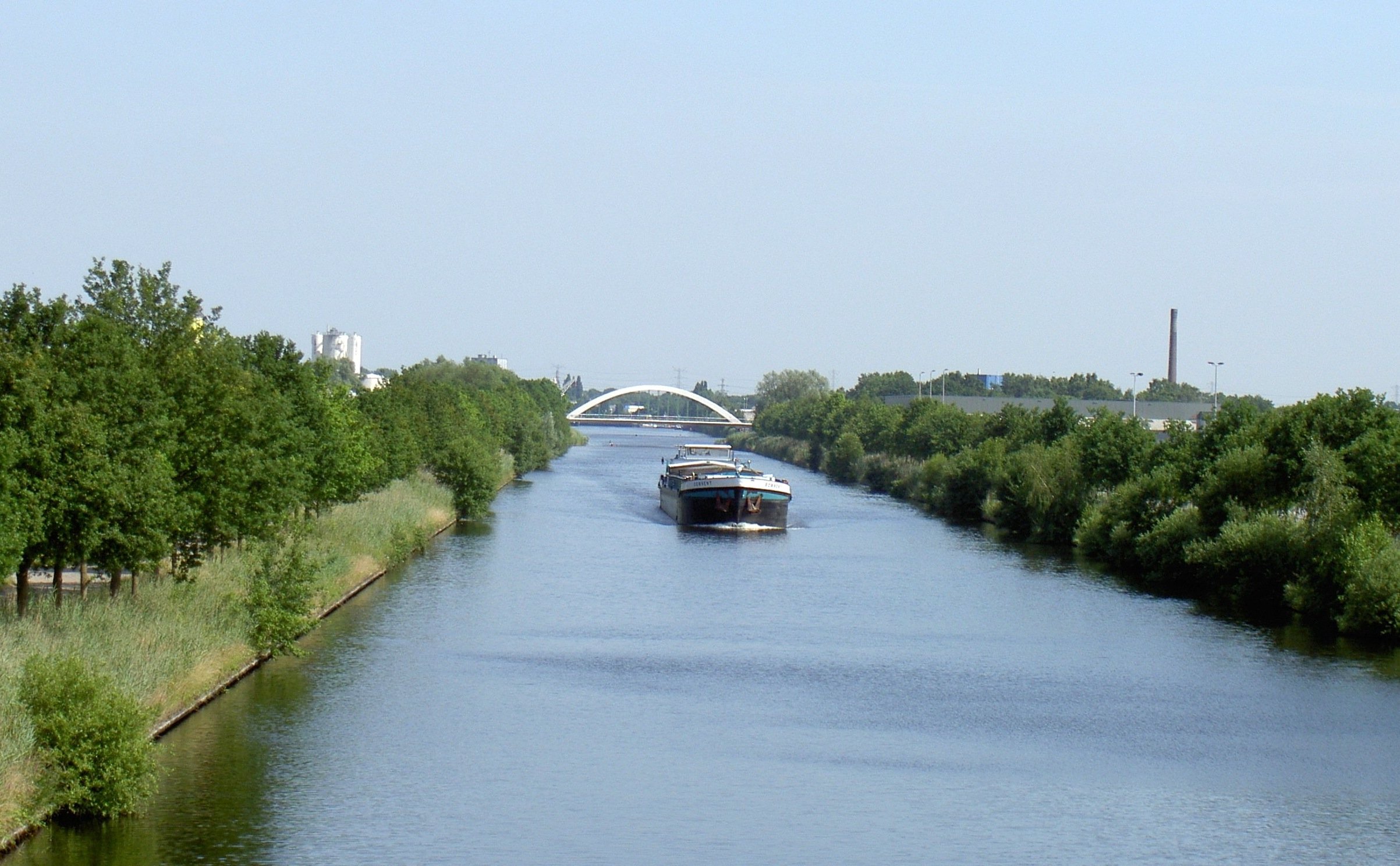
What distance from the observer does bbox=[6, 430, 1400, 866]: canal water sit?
16.5 meters

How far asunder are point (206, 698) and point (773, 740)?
7605mm

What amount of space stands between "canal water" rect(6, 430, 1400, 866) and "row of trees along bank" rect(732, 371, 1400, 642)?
6.33 feet

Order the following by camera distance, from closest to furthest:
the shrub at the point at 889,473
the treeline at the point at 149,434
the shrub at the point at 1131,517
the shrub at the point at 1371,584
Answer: the treeline at the point at 149,434 < the shrub at the point at 1371,584 < the shrub at the point at 1131,517 < the shrub at the point at 889,473

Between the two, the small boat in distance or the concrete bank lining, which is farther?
the small boat in distance

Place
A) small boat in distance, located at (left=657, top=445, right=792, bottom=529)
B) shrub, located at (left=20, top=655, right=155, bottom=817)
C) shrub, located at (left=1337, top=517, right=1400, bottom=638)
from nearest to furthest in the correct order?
shrub, located at (left=20, top=655, right=155, bottom=817)
shrub, located at (left=1337, top=517, right=1400, bottom=638)
small boat in distance, located at (left=657, top=445, right=792, bottom=529)

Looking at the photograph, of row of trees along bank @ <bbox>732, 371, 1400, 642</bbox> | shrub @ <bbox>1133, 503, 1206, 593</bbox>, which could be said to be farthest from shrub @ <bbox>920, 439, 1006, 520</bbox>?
shrub @ <bbox>1133, 503, 1206, 593</bbox>

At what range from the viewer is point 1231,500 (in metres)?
36.4

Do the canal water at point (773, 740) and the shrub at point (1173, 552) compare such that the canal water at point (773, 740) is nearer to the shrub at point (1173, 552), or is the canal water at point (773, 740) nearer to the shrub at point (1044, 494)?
the shrub at point (1173, 552)

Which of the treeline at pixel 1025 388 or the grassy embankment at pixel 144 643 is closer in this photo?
the grassy embankment at pixel 144 643

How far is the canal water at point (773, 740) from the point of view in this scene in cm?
1647

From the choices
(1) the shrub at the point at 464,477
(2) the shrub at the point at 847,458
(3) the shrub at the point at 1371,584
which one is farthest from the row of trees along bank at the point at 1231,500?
(2) the shrub at the point at 847,458

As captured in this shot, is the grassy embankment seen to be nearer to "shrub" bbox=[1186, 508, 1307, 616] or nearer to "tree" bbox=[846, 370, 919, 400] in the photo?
"shrub" bbox=[1186, 508, 1307, 616]

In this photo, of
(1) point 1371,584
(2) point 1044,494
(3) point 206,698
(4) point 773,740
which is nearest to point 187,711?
(3) point 206,698

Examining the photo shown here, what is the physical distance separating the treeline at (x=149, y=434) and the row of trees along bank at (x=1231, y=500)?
63.6ft
